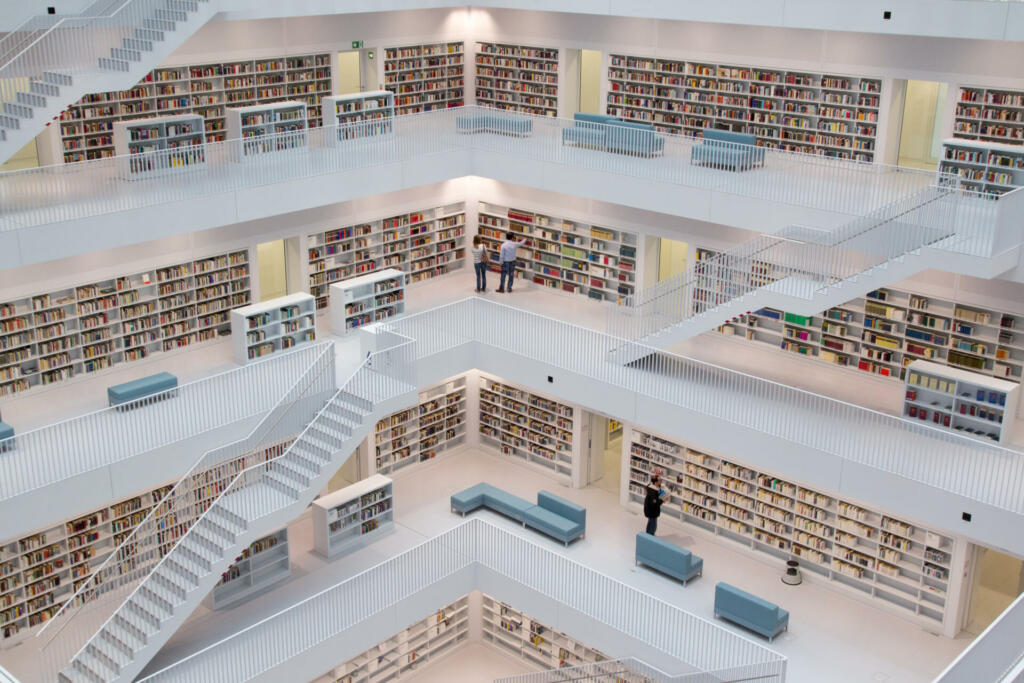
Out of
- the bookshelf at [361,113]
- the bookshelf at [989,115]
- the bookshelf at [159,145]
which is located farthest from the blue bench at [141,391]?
the bookshelf at [989,115]

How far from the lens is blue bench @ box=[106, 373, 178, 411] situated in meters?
16.2

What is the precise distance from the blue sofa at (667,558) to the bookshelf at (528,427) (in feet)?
10.7

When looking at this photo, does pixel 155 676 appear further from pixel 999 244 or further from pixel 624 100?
pixel 624 100

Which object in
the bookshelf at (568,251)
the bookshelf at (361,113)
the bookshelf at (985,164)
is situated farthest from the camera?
the bookshelf at (568,251)

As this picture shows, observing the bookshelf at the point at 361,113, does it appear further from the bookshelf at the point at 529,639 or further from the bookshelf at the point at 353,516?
the bookshelf at the point at 529,639

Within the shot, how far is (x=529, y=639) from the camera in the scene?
1814cm

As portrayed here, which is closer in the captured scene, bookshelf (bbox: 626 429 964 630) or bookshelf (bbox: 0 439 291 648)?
bookshelf (bbox: 0 439 291 648)

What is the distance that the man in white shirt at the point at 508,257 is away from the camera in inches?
867

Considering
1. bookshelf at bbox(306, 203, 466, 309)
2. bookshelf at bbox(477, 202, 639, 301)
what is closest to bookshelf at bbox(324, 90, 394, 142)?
bookshelf at bbox(306, 203, 466, 309)

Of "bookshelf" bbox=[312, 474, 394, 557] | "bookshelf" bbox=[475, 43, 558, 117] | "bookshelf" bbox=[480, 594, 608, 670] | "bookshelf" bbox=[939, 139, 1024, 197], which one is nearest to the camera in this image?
"bookshelf" bbox=[939, 139, 1024, 197]

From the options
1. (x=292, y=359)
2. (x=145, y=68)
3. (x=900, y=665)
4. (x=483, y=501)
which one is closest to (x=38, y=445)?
(x=292, y=359)

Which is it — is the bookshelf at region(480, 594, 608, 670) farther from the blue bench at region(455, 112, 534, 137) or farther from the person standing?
the blue bench at region(455, 112, 534, 137)

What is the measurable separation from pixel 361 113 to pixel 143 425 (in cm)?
840

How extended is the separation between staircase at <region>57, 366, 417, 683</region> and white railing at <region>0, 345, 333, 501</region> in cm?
102
